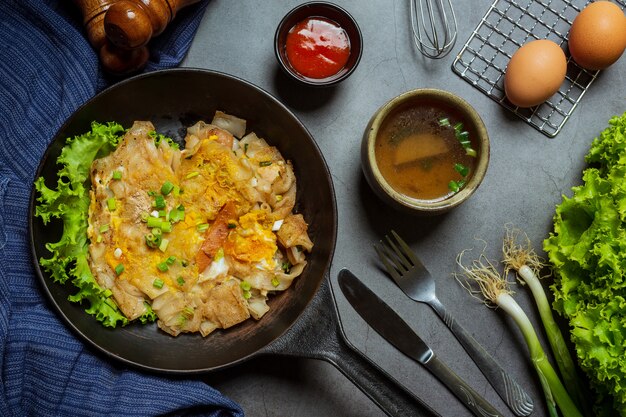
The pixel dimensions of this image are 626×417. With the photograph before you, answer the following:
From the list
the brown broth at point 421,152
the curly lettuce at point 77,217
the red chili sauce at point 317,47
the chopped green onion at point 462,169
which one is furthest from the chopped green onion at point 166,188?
the chopped green onion at point 462,169

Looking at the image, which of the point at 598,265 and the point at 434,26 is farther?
the point at 434,26

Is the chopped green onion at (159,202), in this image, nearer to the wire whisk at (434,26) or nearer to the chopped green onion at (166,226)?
the chopped green onion at (166,226)

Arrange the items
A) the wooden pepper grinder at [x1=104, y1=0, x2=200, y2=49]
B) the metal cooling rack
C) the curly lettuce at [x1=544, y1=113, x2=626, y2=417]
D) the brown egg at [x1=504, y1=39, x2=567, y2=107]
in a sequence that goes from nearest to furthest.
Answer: the wooden pepper grinder at [x1=104, y1=0, x2=200, y2=49] < the curly lettuce at [x1=544, y1=113, x2=626, y2=417] < the brown egg at [x1=504, y1=39, x2=567, y2=107] < the metal cooling rack

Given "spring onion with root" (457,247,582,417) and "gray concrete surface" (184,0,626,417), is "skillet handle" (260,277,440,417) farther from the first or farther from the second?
"spring onion with root" (457,247,582,417)

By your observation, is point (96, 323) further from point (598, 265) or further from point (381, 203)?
point (598, 265)

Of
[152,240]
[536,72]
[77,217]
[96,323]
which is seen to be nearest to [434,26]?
[536,72]

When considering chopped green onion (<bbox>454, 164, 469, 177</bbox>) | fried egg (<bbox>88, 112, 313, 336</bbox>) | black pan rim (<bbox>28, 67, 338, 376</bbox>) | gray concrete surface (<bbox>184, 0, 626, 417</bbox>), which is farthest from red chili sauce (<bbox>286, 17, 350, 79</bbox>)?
chopped green onion (<bbox>454, 164, 469, 177</bbox>)
